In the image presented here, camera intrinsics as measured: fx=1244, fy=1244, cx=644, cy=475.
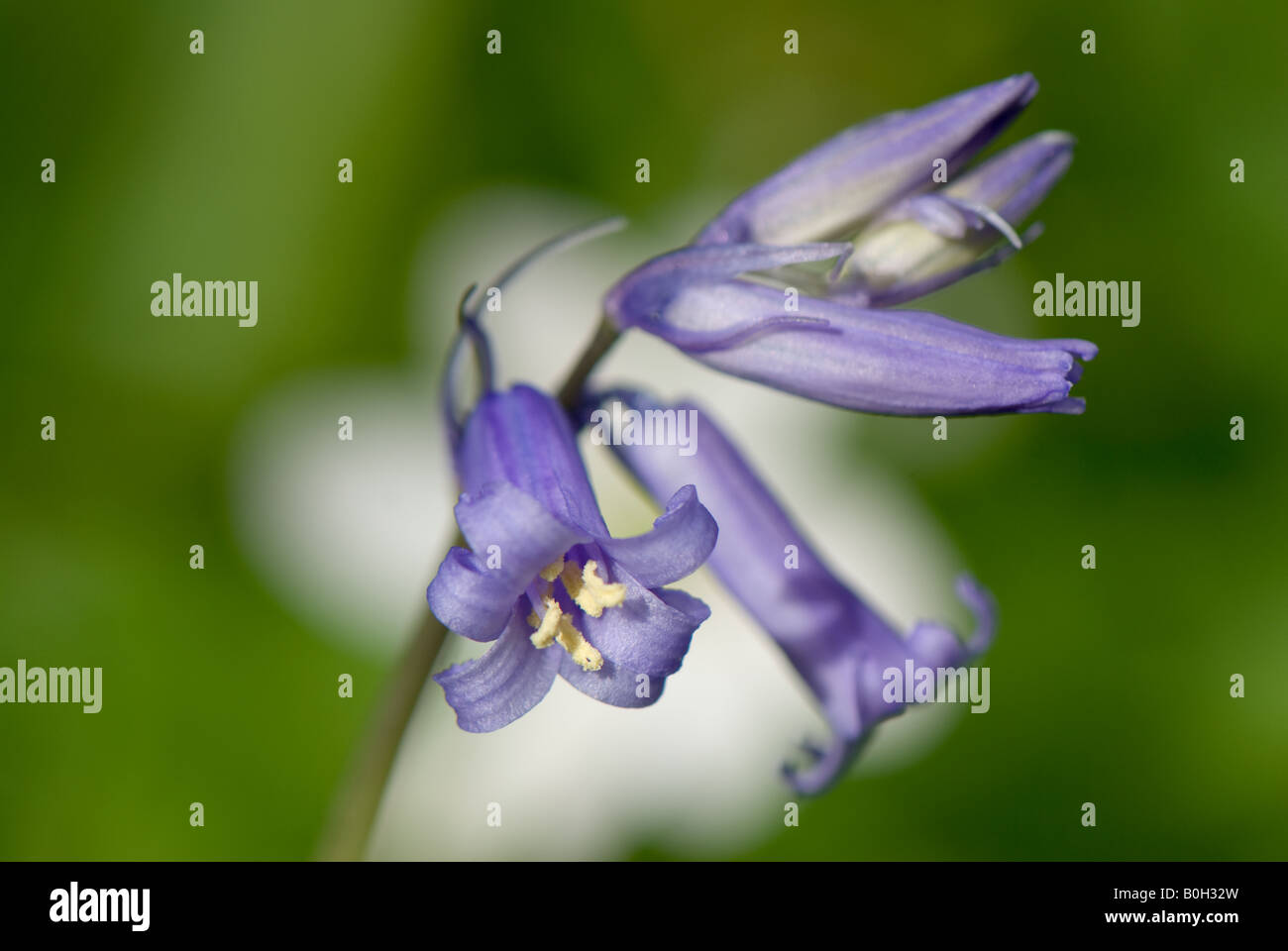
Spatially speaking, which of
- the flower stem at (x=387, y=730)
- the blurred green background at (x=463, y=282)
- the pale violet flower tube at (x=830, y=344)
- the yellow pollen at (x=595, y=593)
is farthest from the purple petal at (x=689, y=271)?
the blurred green background at (x=463, y=282)

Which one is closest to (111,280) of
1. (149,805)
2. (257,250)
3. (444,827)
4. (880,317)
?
(257,250)

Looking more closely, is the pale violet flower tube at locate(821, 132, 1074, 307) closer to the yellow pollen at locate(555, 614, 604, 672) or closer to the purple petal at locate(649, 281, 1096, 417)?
the purple petal at locate(649, 281, 1096, 417)

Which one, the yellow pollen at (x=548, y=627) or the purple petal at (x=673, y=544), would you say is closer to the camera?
the purple petal at (x=673, y=544)

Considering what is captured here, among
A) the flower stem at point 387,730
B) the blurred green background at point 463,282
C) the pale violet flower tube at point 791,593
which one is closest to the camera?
the flower stem at point 387,730

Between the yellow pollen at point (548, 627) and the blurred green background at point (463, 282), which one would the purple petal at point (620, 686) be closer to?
the yellow pollen at point (548, 627)

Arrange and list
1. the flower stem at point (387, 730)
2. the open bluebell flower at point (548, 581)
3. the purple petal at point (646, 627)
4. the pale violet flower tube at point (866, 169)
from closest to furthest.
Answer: the open bluebell flower at point (548, 581) → the purple petal at point (646, 627) → the pale violet flower tube at point (866, 169) → the flower stem at point (387, 730)

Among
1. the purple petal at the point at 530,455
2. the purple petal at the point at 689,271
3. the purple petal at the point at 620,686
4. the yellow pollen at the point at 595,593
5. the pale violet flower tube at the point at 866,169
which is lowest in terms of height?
the purple petal at the point at 620,686

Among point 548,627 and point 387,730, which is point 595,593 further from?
point 387,730

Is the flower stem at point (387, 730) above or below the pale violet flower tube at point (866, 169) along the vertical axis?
below
